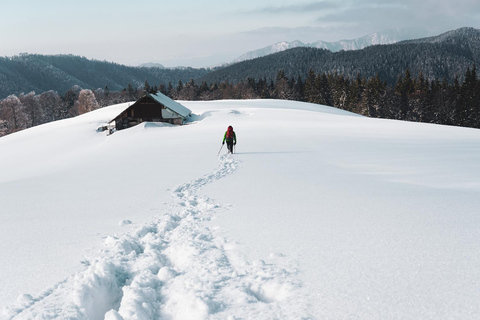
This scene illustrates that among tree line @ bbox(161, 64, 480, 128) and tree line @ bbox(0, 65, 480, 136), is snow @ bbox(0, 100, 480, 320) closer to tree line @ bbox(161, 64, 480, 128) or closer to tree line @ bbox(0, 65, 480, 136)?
tree line @ bbox(0, 65, 480, 136)

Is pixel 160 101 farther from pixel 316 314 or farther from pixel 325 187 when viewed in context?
pixel 316 314

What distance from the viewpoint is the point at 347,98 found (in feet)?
247

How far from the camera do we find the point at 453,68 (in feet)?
576

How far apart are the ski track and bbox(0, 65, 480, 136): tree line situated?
55.5m

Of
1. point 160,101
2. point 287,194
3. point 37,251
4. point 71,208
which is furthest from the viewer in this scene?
point 160,101

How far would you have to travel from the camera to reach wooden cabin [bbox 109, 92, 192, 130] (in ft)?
144

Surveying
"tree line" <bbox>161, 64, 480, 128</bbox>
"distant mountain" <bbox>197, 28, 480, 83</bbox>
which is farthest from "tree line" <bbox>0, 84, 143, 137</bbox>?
"distant mountain" <bbox>197, 28, 480, 83</bbox>

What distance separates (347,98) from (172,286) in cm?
7753

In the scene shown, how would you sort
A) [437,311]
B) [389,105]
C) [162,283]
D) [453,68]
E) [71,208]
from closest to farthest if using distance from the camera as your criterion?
[437,311] < [162,283] < [71,208] < [389,105] < [453,68]

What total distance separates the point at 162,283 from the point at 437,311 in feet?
11.5

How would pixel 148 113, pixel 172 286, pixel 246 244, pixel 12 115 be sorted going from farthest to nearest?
pixel 12 115, pixel 148 113, pixel 246 244, pixel 172 286

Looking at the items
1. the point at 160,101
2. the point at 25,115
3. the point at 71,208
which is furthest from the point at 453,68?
the point at 71,208

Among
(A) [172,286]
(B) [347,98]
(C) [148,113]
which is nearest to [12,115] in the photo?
(C) [148,113]

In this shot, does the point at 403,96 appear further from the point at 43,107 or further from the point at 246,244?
the point at 43,107
